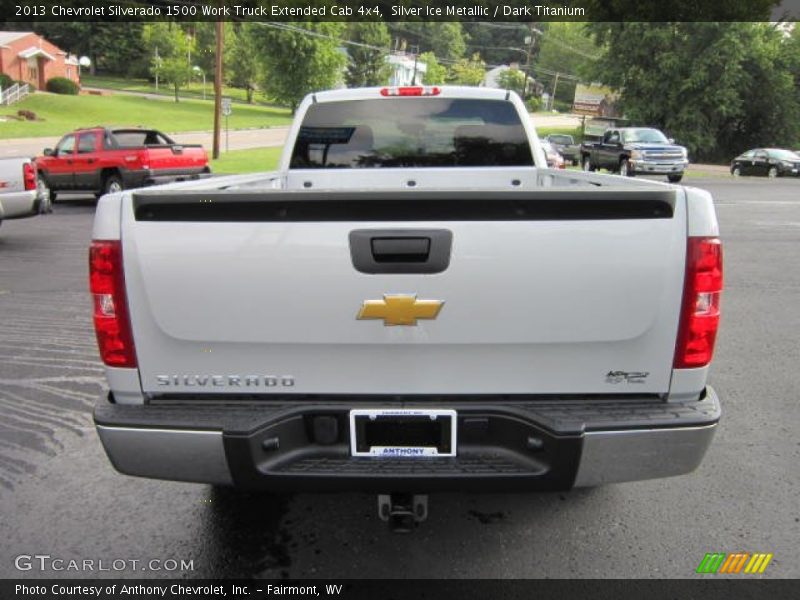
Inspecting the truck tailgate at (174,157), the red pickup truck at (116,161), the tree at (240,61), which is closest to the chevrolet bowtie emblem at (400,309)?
the red pickup truck at (116,161)

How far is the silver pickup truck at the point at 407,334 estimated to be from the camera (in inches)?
86.4

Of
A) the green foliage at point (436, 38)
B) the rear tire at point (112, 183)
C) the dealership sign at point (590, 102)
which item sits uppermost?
the green foliage at point (436, 38)

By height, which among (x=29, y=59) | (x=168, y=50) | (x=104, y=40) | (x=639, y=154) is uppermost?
(x=104, y=40)

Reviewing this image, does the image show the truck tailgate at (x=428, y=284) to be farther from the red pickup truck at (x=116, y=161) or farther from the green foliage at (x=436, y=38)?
the green foliage at (x=436, y=38)

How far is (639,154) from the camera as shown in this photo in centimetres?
2398

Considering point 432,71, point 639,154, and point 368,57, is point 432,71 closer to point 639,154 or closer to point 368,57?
point 368,57

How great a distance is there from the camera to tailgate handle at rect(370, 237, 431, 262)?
2.19m

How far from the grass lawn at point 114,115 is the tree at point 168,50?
7.25m

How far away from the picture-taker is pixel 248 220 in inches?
87.4

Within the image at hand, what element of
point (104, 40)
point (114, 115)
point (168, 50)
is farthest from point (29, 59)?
point (104, 40)

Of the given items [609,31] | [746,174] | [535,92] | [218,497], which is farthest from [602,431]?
[535,92]

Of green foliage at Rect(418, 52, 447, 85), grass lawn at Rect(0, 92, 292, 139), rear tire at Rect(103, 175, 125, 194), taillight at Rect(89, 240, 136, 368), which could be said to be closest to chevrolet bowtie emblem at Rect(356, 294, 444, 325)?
taillight at Rect(89, 240, 136, 368)

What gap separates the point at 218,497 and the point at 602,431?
199 centimetres

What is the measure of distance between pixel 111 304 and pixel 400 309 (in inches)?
40.2
